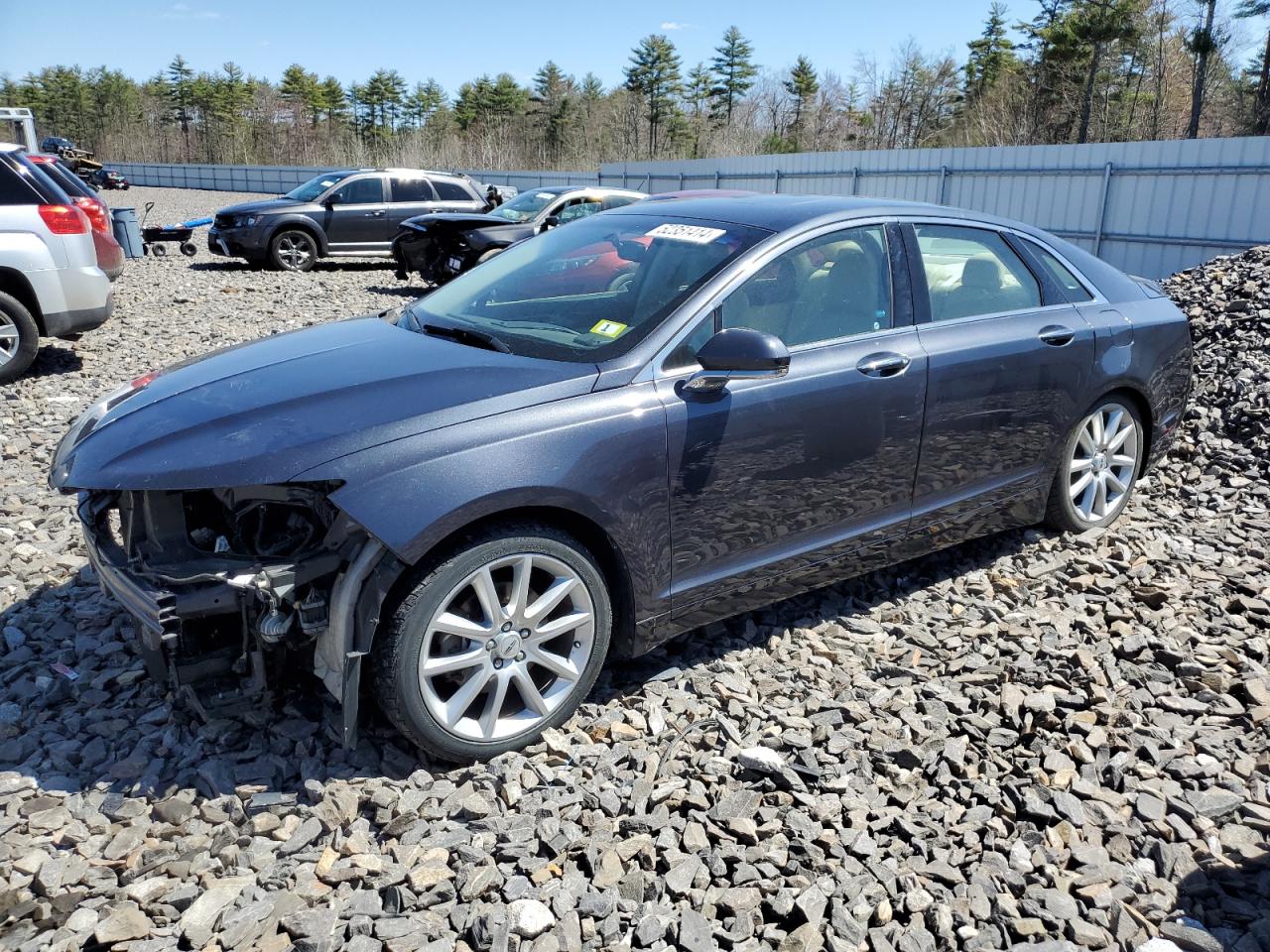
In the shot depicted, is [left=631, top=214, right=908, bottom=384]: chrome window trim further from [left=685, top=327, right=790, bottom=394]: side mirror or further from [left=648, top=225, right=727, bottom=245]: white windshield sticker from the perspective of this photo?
[left=648, top=225, right=727, bottom=245]: white windshield sticker

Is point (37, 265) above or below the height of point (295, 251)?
above

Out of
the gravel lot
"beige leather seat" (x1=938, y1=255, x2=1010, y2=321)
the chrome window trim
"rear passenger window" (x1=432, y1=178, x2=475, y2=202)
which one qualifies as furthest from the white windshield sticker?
"rear passenger window" (x1=432, y1=178, x2=475, y2=202)

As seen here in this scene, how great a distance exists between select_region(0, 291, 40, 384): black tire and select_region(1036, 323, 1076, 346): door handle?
25.3ft

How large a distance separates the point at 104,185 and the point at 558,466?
48.9m

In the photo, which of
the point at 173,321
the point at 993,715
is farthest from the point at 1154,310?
the point at 173,321

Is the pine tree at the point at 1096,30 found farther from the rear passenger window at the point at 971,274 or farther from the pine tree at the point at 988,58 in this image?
the rear passenger window at the point at 971,274

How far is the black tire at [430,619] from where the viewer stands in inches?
112

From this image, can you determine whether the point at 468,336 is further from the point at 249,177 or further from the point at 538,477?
the point at 249,177

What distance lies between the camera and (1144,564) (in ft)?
15.3

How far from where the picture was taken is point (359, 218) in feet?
55.1

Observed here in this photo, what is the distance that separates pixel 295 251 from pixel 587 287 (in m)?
13.9

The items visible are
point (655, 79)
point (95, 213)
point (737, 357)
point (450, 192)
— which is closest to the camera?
point (737, 357)

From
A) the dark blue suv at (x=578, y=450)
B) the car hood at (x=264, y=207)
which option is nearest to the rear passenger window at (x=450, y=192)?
the car hood at (x=264, y=207)

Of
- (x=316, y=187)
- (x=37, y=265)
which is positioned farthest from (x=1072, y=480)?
(x=316, y=187)
